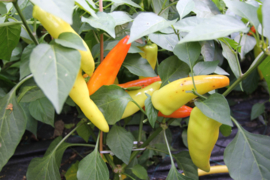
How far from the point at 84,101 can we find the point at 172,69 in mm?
235

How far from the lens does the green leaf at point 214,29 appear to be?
0.28m

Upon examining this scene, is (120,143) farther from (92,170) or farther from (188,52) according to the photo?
(188,52)

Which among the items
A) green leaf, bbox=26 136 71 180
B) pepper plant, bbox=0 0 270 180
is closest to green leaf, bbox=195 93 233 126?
pepper plant, bbox=0 0 270 180

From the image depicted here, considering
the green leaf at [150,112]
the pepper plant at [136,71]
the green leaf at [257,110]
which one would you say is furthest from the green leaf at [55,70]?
the green leaf at [257,110]

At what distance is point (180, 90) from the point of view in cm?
41

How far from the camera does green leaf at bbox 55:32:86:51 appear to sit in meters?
0.31

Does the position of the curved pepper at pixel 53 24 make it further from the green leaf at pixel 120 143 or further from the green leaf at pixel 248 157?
the green leaf at pixel 248 157

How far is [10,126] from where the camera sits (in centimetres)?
40

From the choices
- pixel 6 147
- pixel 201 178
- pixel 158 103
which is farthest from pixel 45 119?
pixel 201 178

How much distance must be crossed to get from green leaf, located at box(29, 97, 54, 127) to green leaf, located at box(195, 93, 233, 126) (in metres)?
0.57

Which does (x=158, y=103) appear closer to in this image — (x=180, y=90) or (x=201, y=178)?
(x=180, y=90)

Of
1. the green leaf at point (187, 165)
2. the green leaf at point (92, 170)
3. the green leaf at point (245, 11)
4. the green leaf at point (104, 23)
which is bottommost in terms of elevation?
the green leaf at point (187, 165)

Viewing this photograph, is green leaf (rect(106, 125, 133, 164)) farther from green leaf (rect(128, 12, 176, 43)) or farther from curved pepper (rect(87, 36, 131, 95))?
green leaf (rect(128, 12, 176, 43))

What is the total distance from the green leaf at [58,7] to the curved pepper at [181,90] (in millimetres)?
257
